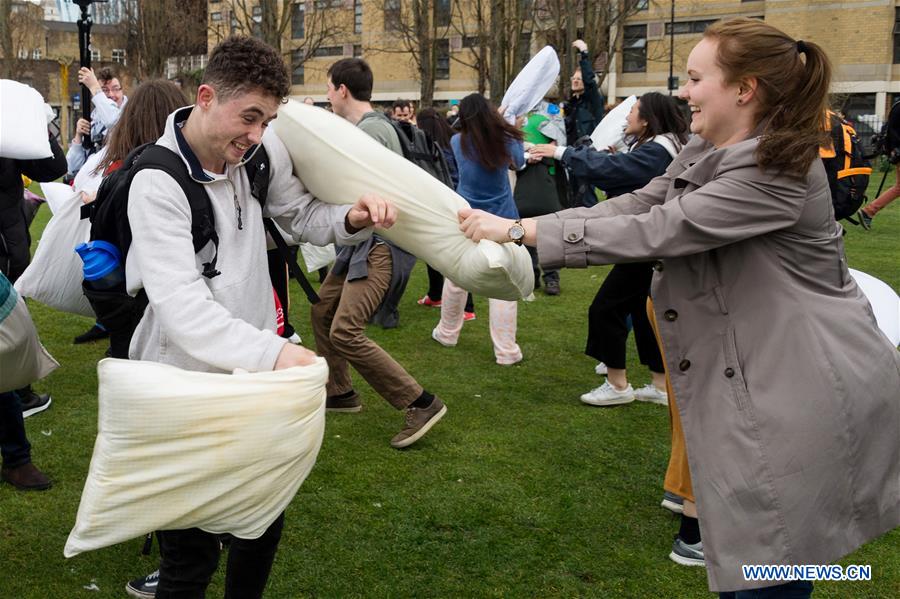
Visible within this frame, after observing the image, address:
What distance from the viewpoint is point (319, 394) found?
2.25 metres

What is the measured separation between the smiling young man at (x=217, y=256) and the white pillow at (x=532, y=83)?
17.2ft

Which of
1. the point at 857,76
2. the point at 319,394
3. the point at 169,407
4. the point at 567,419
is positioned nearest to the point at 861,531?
the point at 319,394

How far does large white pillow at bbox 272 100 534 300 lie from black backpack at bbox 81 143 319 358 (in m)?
0.19

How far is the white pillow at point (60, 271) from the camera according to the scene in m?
3.69

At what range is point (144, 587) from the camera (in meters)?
3.46

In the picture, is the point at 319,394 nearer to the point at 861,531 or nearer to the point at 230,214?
the point at 230,214

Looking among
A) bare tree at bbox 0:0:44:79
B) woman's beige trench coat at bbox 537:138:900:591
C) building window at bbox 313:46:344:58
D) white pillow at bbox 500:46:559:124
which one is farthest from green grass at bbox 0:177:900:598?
building window at bbox 313:46:344:58

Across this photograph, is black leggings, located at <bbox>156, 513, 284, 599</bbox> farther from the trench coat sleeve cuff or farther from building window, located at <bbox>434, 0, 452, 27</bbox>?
building window, located at <bbox>434, 0, 452, 27</bbox>

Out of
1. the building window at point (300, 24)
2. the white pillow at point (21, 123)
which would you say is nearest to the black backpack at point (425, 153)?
the white pillow at point (21, 123)

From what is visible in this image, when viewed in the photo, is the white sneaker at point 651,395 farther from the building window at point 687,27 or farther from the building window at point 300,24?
the building window at point 300,24

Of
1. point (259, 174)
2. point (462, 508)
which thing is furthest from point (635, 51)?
point (259, 174)

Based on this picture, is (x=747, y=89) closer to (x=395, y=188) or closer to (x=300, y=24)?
(x=395, y=188)

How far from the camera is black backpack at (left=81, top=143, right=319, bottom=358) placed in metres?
2.36

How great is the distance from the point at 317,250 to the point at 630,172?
2597 mm
